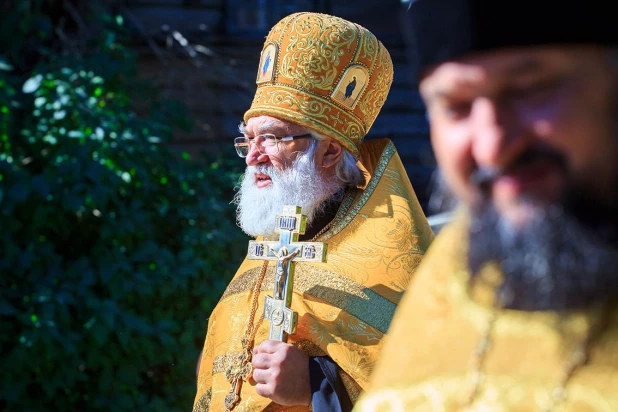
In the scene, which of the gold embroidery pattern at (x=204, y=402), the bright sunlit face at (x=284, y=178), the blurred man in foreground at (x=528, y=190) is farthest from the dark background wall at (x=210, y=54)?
the blurred man in foreground at (x=528, y=190)

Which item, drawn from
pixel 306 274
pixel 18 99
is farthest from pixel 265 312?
pixel 18 99

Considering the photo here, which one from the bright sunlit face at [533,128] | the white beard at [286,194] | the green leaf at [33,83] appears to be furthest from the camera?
the green leaf at [33,83]

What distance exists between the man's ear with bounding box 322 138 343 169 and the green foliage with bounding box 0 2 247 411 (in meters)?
2.25

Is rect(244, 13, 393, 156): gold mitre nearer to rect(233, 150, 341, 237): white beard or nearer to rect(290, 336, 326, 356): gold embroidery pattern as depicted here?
rect(233, 150, 341, 237): white beard

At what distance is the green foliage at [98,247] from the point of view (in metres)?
4.99

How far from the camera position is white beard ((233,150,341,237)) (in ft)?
9.93

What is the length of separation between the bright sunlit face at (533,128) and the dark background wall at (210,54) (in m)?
6.41

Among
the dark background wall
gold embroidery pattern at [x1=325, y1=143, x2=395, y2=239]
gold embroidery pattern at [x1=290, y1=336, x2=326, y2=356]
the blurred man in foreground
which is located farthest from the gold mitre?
the dark background wall

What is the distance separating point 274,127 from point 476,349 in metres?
2.00

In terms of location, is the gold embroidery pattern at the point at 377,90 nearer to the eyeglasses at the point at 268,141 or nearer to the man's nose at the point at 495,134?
the eyeglasses at the point at 268,141

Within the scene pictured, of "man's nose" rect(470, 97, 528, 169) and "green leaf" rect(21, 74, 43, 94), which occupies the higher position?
"man's nose" rect(470, 97, 528, 169)

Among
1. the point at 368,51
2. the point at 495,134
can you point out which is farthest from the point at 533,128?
the point at 368,51

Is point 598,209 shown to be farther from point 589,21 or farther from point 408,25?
point 408,25

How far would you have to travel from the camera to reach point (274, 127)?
3092 millimetres
